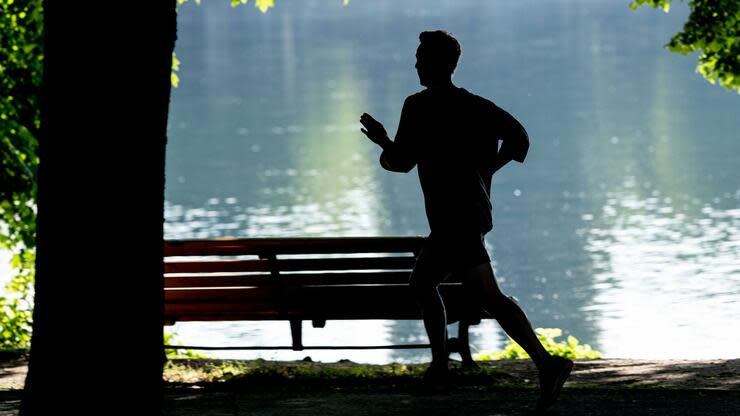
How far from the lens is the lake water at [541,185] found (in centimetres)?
2483

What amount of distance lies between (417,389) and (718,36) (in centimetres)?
1008

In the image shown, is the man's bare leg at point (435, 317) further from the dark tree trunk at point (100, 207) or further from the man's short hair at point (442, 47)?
the dark tree trunk at point (100, 207)

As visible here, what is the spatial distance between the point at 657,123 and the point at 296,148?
1805 cm

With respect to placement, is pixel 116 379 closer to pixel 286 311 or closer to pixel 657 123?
pixel 286 311

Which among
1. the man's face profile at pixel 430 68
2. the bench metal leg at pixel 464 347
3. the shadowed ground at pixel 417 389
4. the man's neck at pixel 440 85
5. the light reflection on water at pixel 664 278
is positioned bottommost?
the shadowed ground at pixel 417 389

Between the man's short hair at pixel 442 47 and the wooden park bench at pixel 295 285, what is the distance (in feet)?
5.37

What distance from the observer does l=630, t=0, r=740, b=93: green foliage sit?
15320 millimetres

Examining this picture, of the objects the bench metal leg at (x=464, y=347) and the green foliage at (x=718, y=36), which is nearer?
the bench metal leg at (x=464, y=347)

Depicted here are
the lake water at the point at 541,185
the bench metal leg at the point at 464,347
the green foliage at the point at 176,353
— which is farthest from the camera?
the lake water at the point at 541,185

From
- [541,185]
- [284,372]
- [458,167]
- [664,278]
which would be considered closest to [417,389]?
[284,372]

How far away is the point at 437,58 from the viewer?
5.96m

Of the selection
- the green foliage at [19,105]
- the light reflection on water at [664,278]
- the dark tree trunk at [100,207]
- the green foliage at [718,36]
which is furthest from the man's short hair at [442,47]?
the light reflection on water at [664,278]

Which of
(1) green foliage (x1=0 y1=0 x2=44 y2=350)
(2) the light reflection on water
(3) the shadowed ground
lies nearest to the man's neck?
(3) the shadowed ground

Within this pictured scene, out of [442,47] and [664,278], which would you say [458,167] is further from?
[664,278]
